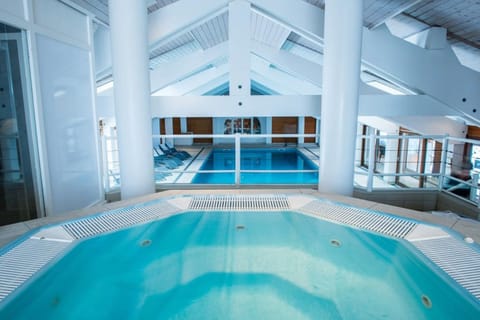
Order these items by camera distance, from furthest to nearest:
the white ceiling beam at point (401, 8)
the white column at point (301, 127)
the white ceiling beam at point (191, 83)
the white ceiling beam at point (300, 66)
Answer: the white column at point (301, 127)
the white ceiling beam at point (191, 83)
the white ceiling beam at point (300, 66)
the white ceiling beam at point (401, 8)

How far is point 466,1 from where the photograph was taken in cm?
198

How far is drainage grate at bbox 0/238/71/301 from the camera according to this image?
119cm

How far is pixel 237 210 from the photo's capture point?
6.64 ft

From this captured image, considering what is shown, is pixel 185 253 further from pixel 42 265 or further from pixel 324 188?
pixel 324 188

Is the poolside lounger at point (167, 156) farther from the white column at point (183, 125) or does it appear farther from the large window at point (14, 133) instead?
the large window at point (14, 133)

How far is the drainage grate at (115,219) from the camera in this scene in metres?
1.67

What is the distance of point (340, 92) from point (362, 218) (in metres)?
0.93

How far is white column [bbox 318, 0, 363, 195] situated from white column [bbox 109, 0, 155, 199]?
1.35m

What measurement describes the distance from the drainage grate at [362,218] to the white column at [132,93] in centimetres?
126

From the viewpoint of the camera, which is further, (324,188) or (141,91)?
(324,188)

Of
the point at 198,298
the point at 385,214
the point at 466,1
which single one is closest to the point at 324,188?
the point at 385,214

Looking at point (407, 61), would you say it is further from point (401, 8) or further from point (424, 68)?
point (401, 8)

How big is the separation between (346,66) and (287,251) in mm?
1377

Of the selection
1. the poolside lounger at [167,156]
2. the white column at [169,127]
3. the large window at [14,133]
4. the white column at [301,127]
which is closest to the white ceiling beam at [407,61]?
the large window at [14,133]
